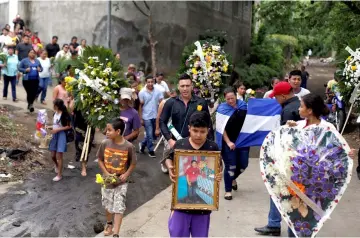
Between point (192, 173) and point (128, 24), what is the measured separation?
13992mm

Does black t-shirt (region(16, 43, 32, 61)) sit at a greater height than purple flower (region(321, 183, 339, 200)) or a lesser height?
greater

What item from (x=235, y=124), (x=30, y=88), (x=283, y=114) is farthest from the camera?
(x=30, y=88)

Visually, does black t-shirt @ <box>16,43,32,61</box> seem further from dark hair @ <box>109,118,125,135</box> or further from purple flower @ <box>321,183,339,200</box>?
purple flower @ <box>321,183,339,200</box>

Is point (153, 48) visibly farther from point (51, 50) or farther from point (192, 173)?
point (192, 173)

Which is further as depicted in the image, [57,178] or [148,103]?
[148,103]

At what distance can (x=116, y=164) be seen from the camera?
568 centimetres

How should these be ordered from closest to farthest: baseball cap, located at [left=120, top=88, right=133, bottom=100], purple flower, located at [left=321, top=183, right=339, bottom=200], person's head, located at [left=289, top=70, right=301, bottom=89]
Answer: purple flower, located at [left=321, top=183, right=339, bottom=200] < person's head, located at [left=289, top=70, right=301, bottom=89] < baseball cap, located at [left=120, top=88, right=133, bottom=100]

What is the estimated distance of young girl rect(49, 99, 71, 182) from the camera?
26.7 ft

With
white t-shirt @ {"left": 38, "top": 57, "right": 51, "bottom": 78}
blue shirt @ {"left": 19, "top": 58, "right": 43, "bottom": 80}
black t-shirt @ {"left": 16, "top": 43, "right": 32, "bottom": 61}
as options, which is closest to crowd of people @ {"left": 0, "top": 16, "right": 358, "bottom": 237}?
blue shirt @ {"left": 19, "top": 58, "right": 43, "bottom": 80}

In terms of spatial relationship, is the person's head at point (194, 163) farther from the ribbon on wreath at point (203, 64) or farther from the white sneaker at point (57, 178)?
the ribbon on wreath at point (203, 64)

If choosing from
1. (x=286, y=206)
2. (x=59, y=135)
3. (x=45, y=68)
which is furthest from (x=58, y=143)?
(x=45, y=68)

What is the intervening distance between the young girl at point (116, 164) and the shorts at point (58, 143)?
8.37ft


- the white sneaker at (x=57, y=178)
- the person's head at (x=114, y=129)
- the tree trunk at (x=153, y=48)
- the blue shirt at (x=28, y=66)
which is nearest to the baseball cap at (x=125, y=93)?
the white sneaker at (x=57, y=178)

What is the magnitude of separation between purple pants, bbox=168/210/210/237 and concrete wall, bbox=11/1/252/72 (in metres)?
13.8
